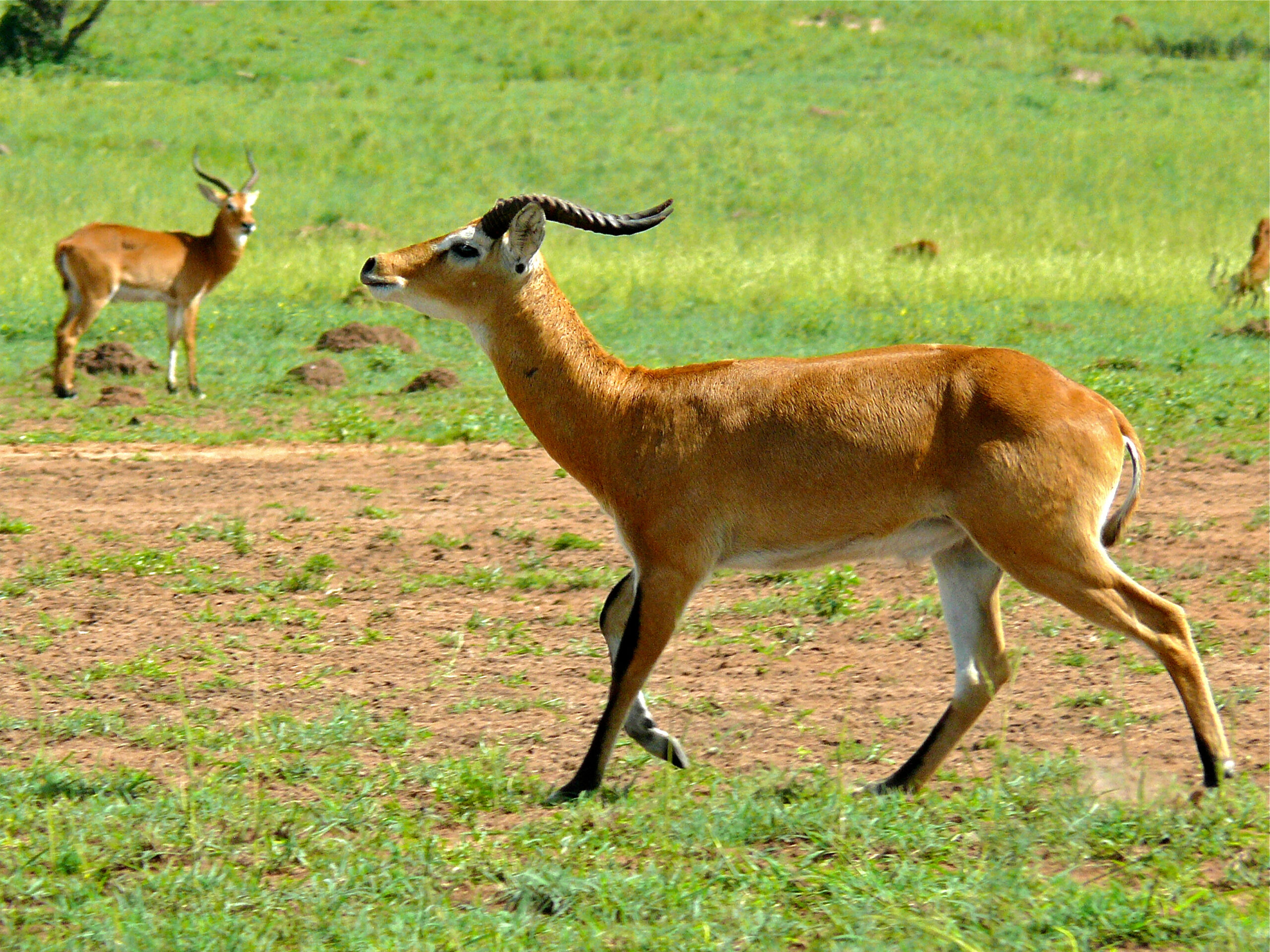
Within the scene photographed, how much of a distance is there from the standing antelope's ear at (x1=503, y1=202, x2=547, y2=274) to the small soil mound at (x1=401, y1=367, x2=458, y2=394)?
21.0 ft

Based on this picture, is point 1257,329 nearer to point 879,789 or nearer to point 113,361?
point 113,361

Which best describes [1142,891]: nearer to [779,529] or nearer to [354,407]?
[779,529]

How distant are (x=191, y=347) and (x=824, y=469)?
8622 millimetres

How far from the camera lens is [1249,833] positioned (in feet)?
13.7

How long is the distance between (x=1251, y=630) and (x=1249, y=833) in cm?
218

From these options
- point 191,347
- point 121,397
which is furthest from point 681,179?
point 121,397

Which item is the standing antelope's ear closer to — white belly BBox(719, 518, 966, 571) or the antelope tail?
white belly BBox(719, 518, 966, 571)

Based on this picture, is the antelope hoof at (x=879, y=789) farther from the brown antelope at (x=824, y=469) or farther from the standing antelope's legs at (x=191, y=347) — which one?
the standing antelope's legs at (x=191, y=347)

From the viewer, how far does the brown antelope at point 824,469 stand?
445 centimetres

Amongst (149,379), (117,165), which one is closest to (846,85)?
(117,165)

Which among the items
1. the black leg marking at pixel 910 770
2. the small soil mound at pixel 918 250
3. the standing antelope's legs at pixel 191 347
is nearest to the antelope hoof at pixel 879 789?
the black leg marking at pixel 910 770

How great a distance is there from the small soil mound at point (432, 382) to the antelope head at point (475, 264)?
627 centimetres

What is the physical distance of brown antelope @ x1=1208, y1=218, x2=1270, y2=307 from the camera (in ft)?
52.9

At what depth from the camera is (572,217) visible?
4.99 m
